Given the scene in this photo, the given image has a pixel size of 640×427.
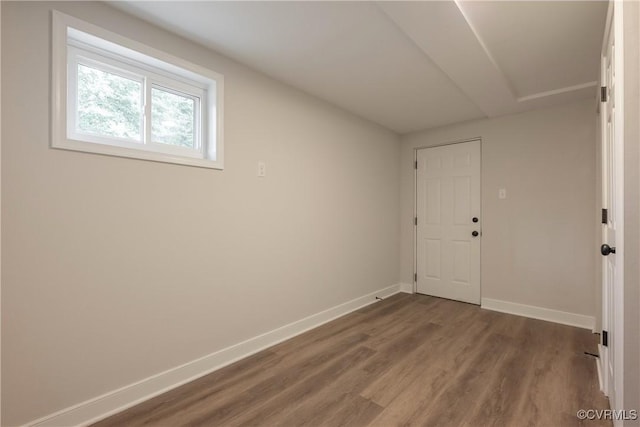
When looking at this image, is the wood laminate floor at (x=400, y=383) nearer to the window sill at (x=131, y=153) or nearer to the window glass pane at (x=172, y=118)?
the window sill at (x=131, y=153)

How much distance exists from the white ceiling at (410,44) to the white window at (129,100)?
0.25m

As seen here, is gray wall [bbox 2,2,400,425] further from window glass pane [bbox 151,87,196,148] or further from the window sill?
window glass pane [bbox 151,87,196,148]

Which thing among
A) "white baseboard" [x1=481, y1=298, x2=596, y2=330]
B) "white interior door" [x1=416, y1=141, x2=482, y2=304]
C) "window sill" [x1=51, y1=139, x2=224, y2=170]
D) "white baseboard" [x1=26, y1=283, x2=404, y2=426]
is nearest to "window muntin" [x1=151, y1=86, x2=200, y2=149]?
"window sill" [x1=51, y1=139, x2=224, y2=170]

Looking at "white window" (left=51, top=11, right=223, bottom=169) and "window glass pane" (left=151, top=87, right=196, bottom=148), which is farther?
"window glass pane" (left=151, top=87, right=196, bottom=148)

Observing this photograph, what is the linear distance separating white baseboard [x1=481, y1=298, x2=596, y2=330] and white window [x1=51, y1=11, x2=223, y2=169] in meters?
3.50

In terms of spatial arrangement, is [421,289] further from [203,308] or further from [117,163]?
[117,163]

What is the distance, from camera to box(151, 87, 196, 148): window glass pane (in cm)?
199

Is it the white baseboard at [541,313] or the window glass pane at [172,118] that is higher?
the window glass pane at [172,118]

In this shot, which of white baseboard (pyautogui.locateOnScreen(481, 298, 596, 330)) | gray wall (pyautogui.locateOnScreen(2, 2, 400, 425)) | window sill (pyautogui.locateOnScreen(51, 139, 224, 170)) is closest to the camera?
gray wall (pyautogui.locateOnScreen(2, 2, 400, 425))

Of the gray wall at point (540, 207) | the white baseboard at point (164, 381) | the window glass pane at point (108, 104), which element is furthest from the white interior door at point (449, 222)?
the window glass pane at point (108, 104)

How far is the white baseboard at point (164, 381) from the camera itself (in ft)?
5.08

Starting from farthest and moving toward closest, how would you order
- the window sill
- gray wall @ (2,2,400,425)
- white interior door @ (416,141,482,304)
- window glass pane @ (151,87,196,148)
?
white interior door @ (416,141,482,304)
window glass pane @ (151,87,196,148)
the window sill
gray wall @ (2,2,400,425)

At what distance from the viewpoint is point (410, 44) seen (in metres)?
2.06

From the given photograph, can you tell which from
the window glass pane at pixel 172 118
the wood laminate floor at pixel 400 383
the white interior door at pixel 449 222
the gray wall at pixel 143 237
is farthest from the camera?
the white interior door at pixel 449 222
